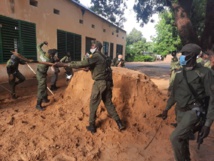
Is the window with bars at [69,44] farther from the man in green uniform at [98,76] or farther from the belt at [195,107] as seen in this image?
the belt at [195,107]

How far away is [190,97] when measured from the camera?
244 centimetres

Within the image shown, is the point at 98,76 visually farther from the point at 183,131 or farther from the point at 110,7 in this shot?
the point at 110,7

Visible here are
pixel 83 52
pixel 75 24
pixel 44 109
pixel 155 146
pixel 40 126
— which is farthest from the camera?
pixel 83 52

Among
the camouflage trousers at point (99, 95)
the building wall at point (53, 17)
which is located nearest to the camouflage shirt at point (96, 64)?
the camouflage trousers at point (99, 95)

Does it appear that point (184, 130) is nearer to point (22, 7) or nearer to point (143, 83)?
point (143, 83)

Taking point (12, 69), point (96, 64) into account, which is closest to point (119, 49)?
point (12, 69)

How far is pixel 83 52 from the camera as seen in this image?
1284 cm

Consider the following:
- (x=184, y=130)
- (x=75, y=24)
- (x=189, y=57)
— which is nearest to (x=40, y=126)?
(x=184, y=130)

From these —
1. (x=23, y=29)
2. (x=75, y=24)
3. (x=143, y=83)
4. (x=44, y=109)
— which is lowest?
(x=44, y=109)

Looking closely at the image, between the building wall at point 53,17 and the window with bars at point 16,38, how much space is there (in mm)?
231

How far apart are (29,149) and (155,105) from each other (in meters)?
3.32

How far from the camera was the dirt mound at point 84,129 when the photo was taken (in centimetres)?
315

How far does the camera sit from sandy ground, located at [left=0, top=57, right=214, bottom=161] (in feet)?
10.4

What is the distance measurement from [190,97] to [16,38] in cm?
746
